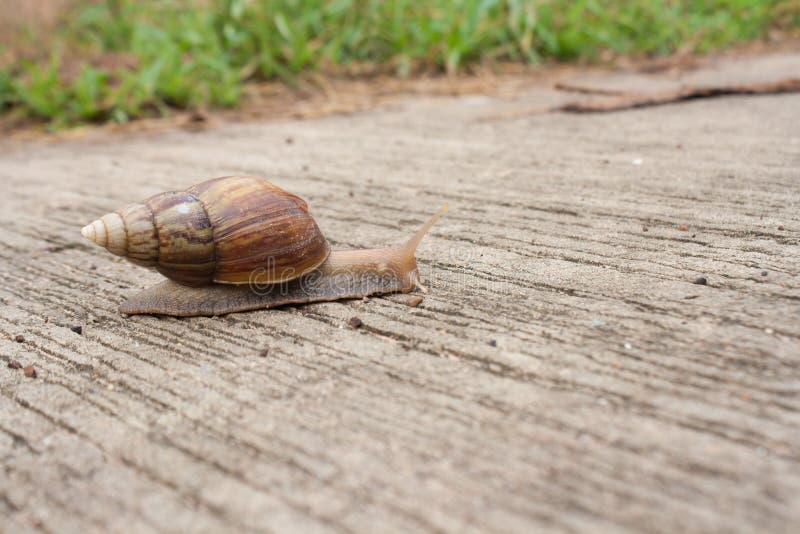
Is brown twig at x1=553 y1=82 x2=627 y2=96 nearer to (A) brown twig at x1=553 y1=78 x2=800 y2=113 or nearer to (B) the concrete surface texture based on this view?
(A) brown twig at x1=553 y1=78 x2=800 y2=113

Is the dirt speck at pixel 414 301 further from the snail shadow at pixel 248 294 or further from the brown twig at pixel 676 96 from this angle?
the brown twig at pixel 676 96

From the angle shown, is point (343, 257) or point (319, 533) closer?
point (319, 533)

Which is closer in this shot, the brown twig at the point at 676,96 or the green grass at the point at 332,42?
the brown twig at the point at 676,96

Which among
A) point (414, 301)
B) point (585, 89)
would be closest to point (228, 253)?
point (414, 301)

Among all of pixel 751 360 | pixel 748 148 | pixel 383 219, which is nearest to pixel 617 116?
pixel 748 148

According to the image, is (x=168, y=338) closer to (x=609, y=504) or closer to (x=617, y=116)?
(x=609, y=504)

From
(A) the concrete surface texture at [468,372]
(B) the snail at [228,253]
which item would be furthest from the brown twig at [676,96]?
(B) the snail at [228,253]
